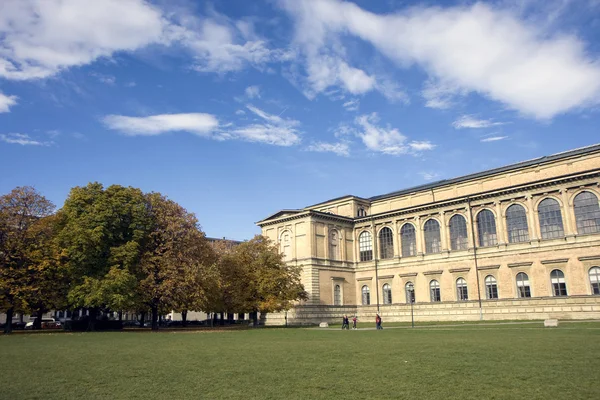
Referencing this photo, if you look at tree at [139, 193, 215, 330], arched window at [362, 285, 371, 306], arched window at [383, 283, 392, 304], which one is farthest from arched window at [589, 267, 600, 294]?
tree at [139, 193, 215, 330]

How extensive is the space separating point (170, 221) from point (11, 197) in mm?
15356

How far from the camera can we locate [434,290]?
6406cm

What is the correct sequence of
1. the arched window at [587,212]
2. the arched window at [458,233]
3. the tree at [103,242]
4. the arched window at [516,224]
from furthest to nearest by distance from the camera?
1. the arched window at [458,233]
2. the arched window at [516,224]
3. the arched window at [587,212]
4. the tree at [103,242]

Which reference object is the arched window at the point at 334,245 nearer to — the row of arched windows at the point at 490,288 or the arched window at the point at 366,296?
the arched window at the point at 366,296

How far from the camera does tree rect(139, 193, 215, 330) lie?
1785 inches

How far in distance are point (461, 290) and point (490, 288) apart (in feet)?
12.7

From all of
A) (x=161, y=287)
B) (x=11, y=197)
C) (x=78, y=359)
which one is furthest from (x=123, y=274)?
(x=78, y=359)

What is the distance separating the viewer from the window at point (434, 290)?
6372 cm

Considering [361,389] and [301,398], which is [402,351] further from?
[301,398]

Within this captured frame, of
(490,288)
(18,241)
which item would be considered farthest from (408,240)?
(18,241)

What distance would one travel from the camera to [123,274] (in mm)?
42594

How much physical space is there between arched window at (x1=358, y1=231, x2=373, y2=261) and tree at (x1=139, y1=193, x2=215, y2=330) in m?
30.1

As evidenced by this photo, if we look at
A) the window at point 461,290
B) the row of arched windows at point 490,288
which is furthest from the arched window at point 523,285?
the window at point 461,290

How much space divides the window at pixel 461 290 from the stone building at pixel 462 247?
13cm
